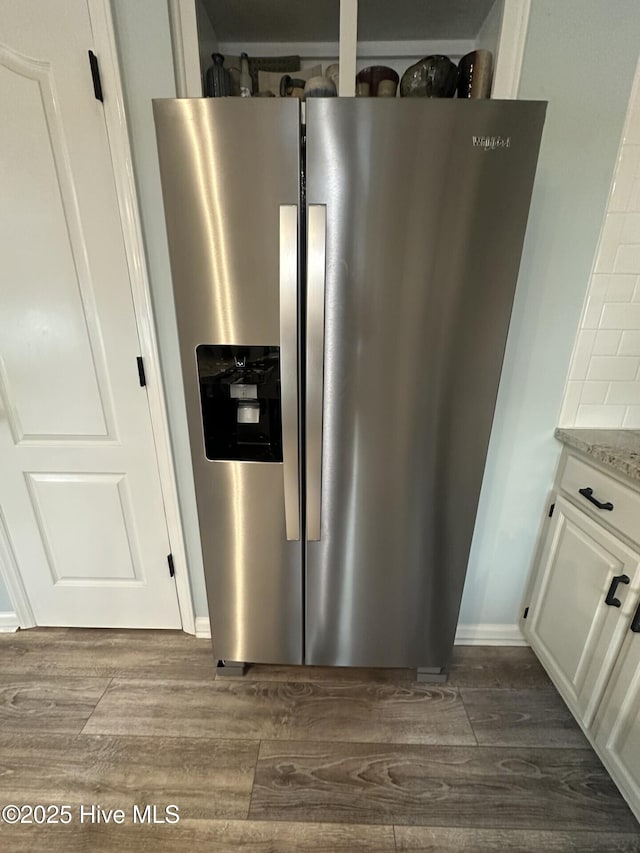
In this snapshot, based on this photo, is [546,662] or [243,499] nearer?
[243,499]

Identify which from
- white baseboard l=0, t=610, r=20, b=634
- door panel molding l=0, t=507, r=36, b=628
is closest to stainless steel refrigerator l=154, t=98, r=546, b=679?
door panel molding l=0, t=507, r=36, b=628

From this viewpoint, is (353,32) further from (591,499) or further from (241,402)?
(591,499)

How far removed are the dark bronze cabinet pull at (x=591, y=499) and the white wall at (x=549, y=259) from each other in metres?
0.23

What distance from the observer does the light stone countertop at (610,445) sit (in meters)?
1.09

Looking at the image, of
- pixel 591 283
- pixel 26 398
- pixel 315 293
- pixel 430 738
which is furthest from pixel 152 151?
pixel 430 738

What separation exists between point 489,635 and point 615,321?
1450 millimetres

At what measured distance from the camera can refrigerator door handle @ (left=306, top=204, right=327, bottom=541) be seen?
3.12 feet

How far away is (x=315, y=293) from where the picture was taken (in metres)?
0.99

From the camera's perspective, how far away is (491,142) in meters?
0.91

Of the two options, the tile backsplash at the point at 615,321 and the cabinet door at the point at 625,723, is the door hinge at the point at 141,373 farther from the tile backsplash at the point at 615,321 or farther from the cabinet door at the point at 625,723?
the cabinet door at the point at 625,723

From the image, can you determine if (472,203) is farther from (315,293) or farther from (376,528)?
(376,528)

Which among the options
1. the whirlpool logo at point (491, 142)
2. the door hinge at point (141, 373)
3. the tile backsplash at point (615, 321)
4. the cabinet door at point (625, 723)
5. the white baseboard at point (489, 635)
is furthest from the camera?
the white baseboard at point (489, 635)

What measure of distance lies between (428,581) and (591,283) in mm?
1205

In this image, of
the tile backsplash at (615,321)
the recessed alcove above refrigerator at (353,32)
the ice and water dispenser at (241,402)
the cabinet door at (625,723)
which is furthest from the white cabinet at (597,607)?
the recessed alcove above refrigerator at (353,32)
